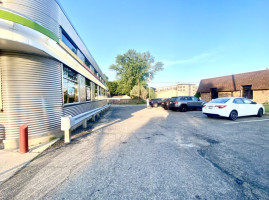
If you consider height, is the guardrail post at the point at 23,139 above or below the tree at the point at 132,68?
below

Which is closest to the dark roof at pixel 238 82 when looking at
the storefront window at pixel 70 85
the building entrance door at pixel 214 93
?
the building entrance door at pixel 214 93

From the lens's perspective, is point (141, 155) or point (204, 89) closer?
point (141, 155)

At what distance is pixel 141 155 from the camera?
3.55 m

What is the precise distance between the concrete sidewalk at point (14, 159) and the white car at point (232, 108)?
365 inches

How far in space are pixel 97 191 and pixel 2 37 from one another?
Result: 4.54 metres

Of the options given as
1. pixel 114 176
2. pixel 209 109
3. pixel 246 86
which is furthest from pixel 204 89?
pixel 114 176

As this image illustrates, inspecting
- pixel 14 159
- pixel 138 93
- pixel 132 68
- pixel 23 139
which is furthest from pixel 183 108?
pixel 132 68

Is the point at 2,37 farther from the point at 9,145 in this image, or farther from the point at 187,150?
the point at 187,150

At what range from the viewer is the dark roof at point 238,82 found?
2161 cm

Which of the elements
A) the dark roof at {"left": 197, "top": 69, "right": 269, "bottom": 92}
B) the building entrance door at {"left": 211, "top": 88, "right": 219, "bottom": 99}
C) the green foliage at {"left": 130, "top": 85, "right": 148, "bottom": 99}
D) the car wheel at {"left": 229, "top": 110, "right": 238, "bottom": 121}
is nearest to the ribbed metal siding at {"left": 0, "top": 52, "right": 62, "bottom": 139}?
the car wheel at {"left": 229, "top": 110, "right": 238, "bottom": 121}

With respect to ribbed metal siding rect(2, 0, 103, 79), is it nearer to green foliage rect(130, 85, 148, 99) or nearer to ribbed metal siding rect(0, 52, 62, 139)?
ribbed metal siding rect(0, 52, 62, 139)

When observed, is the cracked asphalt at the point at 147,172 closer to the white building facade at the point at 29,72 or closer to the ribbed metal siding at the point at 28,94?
the ribbed metal siding at the point at 28,94

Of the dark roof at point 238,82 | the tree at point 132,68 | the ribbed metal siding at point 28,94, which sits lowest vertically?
the ribbed metal siding at point 28,94

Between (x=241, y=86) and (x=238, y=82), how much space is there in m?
1.40
